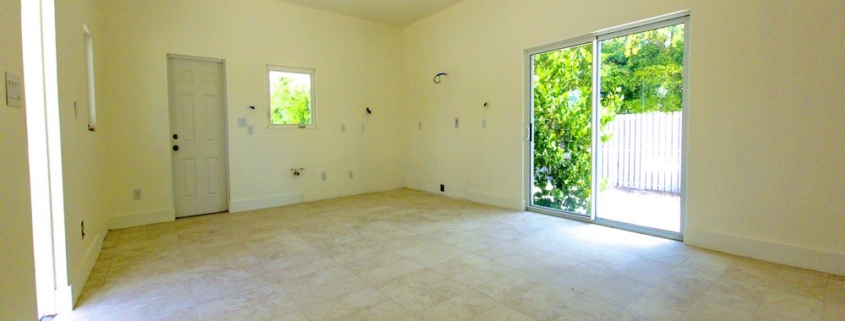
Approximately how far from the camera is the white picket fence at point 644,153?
11.3 feet

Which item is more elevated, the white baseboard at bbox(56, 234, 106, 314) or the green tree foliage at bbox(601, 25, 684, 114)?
the green tree foliage at bbox(601, 25, 684, 114)

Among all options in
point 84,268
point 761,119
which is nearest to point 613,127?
point 761,119

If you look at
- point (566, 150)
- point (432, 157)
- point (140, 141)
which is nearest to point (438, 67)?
point (432, 157)

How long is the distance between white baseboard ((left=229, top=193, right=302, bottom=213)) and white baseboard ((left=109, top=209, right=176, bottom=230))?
0.66m

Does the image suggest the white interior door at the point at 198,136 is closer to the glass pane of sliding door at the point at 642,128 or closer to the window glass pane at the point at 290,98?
the window glass pane at the point at 290,98

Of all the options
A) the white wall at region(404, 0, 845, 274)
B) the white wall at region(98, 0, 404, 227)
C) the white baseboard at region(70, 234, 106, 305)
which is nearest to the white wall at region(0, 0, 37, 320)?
the white baseboard at region(70, 234, 106, 305)

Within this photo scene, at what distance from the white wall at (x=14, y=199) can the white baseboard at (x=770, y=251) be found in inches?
163

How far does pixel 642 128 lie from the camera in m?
3.67

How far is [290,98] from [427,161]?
7.39 ft

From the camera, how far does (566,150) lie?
14.4ft

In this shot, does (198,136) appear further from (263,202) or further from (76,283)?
(76,283)

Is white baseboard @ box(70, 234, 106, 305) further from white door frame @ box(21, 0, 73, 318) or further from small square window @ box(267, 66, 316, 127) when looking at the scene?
small square window @ box(267, 66, 316, 127)

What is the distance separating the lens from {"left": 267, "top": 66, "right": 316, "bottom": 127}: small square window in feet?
17.0

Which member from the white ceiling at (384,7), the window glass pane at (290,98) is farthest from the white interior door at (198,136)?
the white ceiling at (384,7)
